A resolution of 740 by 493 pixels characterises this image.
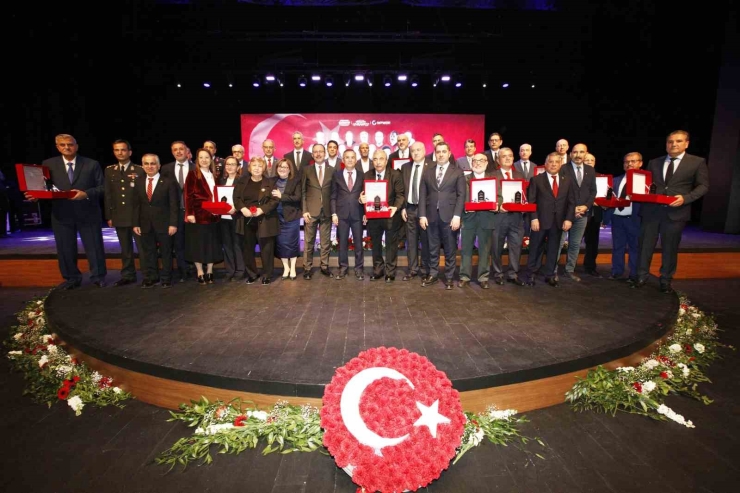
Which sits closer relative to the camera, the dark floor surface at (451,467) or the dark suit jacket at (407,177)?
the dark floor surface at (451,467)

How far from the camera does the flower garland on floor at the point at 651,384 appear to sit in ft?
7.90

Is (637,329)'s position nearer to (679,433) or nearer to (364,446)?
(679,433)

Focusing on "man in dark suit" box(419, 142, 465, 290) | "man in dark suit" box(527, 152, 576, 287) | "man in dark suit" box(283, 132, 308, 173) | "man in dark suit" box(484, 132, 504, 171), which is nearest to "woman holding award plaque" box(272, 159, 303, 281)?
"man in dark suit" box(283, 132, 308, 173)

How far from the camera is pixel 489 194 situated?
3998 mm

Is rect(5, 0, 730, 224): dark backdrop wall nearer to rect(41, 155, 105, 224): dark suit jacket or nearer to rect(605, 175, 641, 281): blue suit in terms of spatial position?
rect(41, 155, 105, 224): dark suit jacket

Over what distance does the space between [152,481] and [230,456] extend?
37 cm

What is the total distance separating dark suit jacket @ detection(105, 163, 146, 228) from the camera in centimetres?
422

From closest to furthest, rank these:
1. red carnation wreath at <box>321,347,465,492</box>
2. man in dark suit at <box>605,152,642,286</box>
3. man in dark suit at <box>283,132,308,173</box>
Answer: red carnation wreath at <box>321,347,465,492</box>
man in dark suit at <box>605,152,642,286</box>
man in dark suit at <box>283,132,308,173</box>

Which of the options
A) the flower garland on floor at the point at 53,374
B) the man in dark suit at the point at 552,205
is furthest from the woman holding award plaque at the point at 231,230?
the man in dark suit at the point at 552,205

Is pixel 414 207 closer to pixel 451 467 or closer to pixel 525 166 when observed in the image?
pixel 525 166

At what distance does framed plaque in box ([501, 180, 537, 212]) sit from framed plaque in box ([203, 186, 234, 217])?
3.08m

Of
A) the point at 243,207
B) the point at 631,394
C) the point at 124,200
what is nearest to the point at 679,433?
the point at 631,394

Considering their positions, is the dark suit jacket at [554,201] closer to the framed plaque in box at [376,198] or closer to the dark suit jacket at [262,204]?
the framed plaque in box at [376,198]

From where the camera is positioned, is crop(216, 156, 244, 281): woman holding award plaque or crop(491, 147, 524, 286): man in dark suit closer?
crop(216, 156, 244, 281): woman holding award plaque
